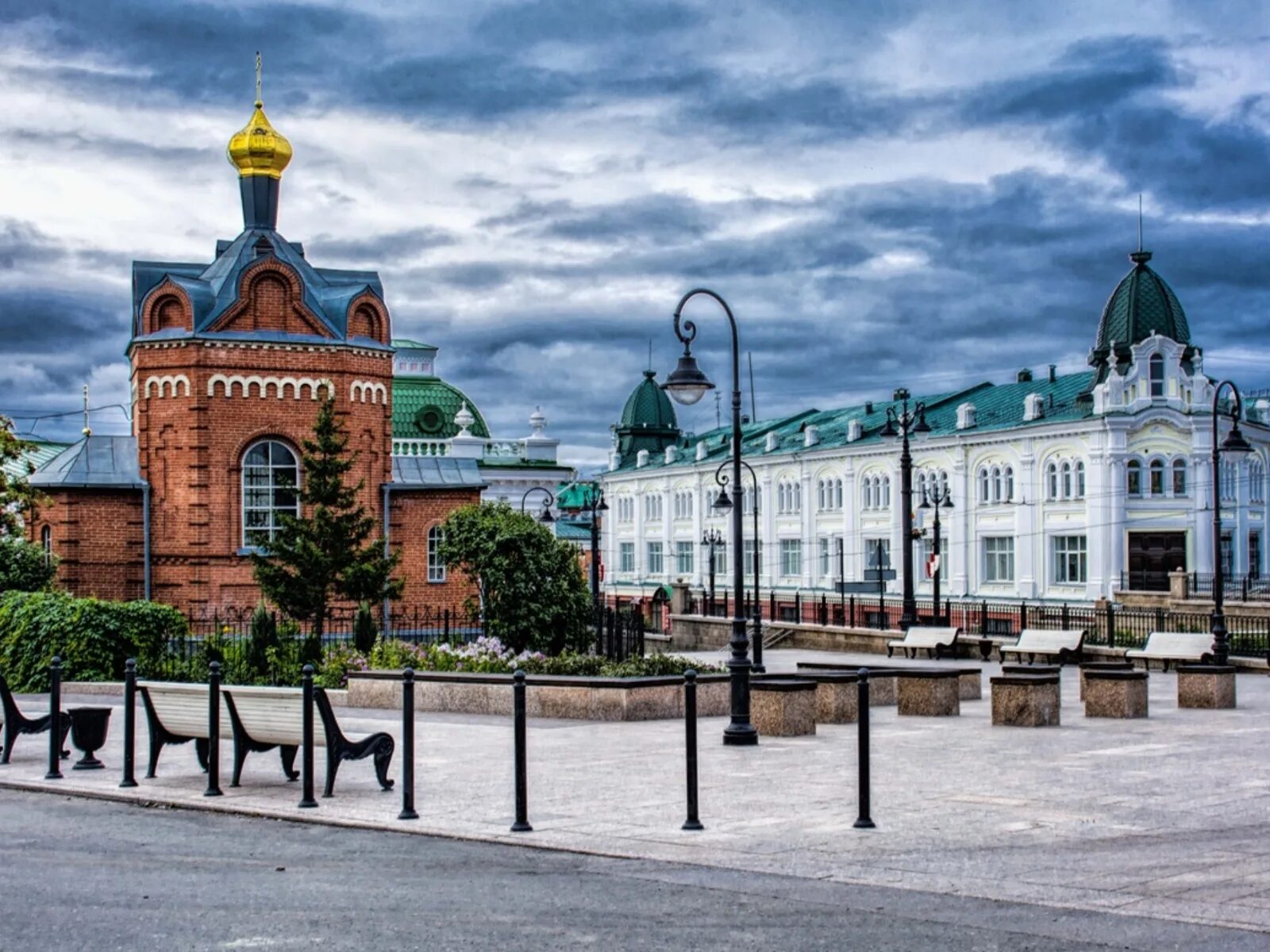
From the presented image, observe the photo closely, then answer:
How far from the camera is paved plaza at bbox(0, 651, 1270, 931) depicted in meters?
9.73

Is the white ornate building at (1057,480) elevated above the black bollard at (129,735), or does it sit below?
above

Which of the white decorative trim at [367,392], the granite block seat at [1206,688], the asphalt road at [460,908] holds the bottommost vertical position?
the asphalt road at [460,908]

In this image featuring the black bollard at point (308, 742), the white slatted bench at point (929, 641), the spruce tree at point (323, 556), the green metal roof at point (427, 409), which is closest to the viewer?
the black bollard at point (308, 742)

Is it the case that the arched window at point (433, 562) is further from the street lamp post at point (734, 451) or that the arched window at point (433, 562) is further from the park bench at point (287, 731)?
the park bench at point (287, 731)

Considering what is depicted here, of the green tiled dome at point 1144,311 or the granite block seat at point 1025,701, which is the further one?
the green tiled dome at point 1144,311

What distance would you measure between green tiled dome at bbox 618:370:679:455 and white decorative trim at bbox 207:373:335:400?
55.0 m

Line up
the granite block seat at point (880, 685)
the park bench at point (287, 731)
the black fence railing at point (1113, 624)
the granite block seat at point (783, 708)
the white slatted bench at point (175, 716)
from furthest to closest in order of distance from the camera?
1. the black fence railing at point (1113, 624)
2. the granite block seat at point (880, 685)
3. the granite block seat at point (783, 708)
4. the white slatted bench at point (175, 716)
5. the park bench at point (287, 731)

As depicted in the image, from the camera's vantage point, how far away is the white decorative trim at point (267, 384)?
130 ft

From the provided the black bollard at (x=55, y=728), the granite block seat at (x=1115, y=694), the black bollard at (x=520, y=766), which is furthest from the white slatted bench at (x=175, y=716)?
the granite block seat at (x=1115, y=694)

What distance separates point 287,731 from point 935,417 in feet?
193

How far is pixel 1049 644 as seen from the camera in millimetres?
31891

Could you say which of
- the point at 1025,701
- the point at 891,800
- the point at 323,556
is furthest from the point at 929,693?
the point at 323,556

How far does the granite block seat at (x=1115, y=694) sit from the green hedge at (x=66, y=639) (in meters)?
14.9

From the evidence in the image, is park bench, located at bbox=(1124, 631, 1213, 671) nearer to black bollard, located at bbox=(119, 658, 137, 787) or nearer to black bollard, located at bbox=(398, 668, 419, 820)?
black bollard, located at bbox=(398, 668, 419, 820)
